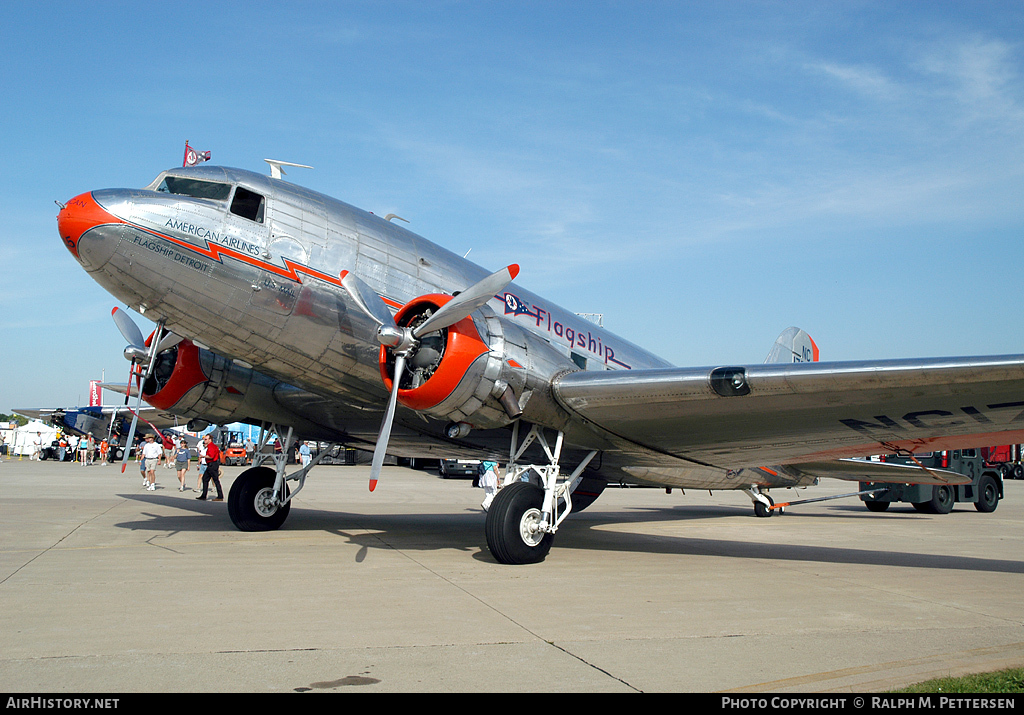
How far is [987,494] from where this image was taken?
22.2m

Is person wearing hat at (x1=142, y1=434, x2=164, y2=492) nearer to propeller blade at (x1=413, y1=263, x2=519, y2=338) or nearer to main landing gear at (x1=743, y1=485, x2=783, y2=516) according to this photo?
main landing gear at (x1=743, y1=485, x2=783, y2=516)

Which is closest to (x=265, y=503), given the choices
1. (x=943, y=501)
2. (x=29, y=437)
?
(x=943, y=501)

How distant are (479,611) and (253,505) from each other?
7031 mm

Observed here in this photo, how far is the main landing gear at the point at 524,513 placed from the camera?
28.7ft

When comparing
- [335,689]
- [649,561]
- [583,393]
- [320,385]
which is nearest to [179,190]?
[320,385]

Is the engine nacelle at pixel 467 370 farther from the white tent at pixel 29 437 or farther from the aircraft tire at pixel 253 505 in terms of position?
the white tent at pixel 29 437

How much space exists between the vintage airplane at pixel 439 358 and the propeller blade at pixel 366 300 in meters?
0.02

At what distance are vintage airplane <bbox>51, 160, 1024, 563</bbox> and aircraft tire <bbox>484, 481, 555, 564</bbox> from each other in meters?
0.02

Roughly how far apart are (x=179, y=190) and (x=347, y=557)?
4763mm

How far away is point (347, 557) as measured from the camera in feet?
30.6

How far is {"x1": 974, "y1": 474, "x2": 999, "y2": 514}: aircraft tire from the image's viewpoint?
22109 mm

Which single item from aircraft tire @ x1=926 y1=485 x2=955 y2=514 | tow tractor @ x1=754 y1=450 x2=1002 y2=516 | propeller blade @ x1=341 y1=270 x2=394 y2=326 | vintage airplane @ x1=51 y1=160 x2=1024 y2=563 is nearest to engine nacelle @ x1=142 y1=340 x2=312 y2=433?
vintage airplane @ x1=51 y1=160 x2=1024 y2=563

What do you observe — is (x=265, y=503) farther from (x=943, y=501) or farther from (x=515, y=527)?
(x=943, y=501)

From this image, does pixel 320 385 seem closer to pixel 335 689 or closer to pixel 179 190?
pixel 179 190
